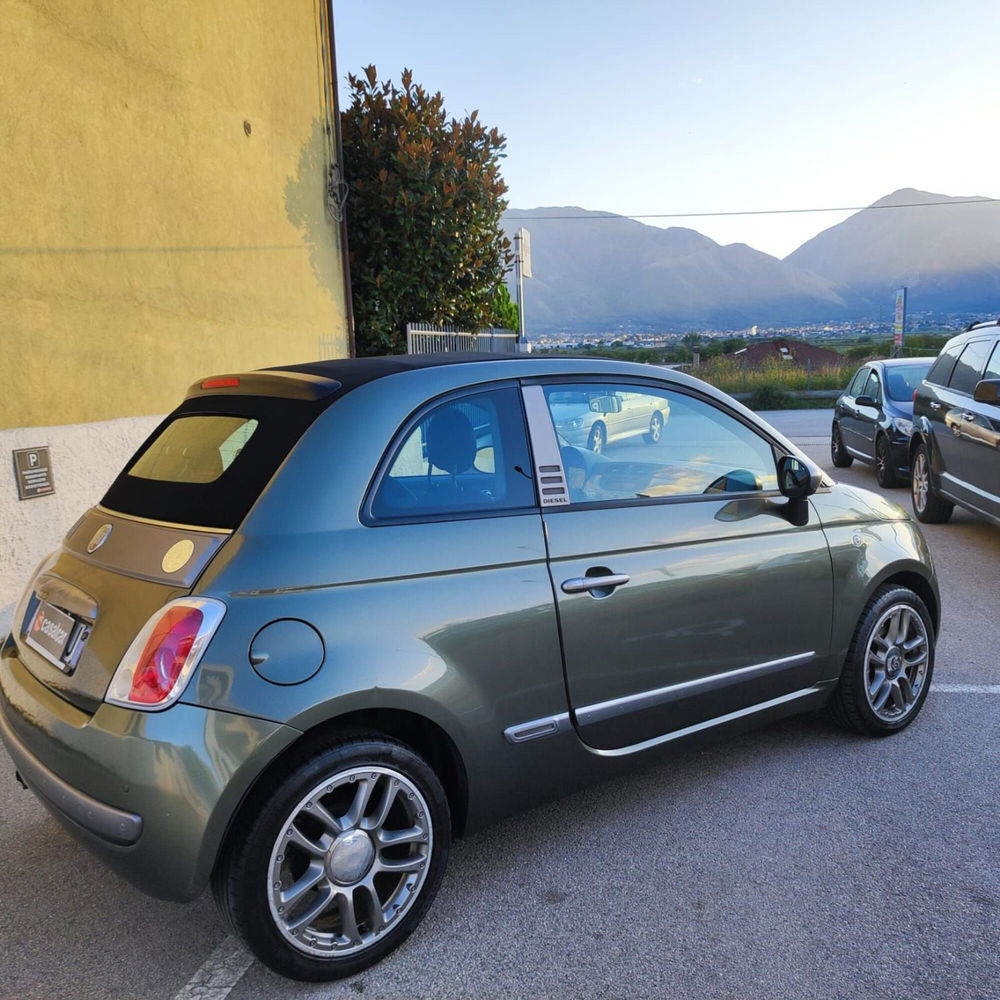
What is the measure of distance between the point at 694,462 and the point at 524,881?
1.61 metres

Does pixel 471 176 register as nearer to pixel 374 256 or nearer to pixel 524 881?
pixel 374 256

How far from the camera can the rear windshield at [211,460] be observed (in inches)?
94.7

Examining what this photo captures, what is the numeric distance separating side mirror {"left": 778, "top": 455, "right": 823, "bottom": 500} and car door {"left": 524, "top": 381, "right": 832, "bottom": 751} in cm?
4

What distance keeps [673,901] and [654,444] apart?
5.21 ft

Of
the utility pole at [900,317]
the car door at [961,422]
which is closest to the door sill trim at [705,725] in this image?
the car door at [961,422]

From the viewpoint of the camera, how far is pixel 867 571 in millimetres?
3537

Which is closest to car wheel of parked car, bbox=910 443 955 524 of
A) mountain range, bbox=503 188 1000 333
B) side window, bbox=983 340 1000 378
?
side window, bbox=983 340 1000 378

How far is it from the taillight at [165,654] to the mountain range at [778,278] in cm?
12101

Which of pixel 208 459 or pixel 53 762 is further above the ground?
pixel 208 459

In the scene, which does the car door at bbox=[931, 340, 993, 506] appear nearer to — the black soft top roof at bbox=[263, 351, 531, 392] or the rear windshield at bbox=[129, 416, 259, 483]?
the black soft top roof at bbox=[263, 351, 531, 392]

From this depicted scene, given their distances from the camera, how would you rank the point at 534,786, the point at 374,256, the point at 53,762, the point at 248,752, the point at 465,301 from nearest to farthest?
the point at 248,752
the point at 53,762
the point at 534,786
the point at 374,256
the point at 465,301

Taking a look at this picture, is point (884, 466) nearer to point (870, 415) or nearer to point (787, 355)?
point (870, 415)

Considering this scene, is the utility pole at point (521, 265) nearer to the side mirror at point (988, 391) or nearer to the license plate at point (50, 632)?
the side mirror at point (988, 391)

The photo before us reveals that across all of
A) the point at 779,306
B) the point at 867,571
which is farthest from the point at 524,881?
the point at 779,306
